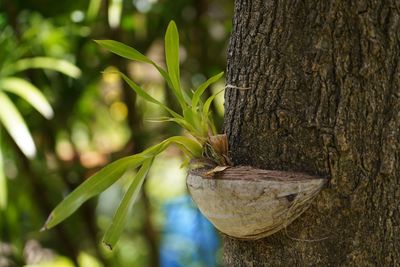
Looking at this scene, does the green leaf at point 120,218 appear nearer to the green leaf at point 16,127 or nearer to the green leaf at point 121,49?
the green leaf at point 121,49

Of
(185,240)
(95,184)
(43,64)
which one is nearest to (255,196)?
(95,184)

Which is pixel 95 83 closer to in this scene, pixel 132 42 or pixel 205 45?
pixel 132 42

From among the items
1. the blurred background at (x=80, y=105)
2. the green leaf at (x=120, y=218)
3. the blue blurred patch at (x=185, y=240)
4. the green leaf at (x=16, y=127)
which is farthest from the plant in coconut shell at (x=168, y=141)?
the blue blurred patch at (x=185, y=240)

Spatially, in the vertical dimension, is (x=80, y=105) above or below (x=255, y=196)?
below

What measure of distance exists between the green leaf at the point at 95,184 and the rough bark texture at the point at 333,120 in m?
0.16

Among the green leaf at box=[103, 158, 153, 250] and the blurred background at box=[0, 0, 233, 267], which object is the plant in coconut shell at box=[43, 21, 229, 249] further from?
the blurred background at box=[0, 0, 233, 267]

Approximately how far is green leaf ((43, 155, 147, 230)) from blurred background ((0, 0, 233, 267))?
29.5 inches

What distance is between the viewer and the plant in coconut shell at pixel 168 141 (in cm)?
77

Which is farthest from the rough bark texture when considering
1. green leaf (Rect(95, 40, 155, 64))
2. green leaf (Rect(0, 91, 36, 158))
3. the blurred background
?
the blurred background

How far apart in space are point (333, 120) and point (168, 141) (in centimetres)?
18

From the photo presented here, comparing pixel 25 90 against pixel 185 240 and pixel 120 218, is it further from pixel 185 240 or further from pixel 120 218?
pixel 185 240

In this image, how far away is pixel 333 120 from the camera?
715mm

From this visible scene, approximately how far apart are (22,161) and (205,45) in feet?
1.99

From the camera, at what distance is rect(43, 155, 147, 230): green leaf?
0.84 metres
